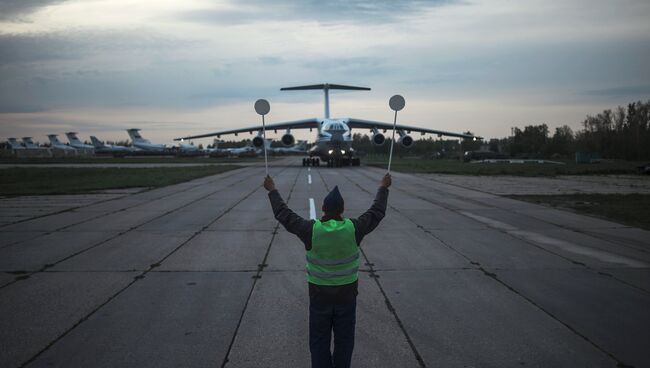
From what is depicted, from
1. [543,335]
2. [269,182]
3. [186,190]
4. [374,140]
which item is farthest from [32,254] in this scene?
[374,140]

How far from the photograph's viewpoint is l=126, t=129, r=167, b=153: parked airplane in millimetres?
93300

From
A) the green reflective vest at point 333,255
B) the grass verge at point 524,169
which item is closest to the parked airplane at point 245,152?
the grass verge at point 524,169

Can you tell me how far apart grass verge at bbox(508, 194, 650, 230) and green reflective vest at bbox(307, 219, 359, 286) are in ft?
36.3

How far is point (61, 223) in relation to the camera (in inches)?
496

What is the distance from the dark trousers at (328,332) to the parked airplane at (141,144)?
96.5m

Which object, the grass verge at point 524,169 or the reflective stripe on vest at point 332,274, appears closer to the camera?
the reflective stripe on vest at point 332,274

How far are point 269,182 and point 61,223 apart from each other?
10.1 metres

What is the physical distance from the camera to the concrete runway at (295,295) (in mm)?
4770

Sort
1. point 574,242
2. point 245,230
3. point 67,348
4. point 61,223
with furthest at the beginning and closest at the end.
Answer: point 61,223 < point 245,230 < point 574,242 < point 67,348

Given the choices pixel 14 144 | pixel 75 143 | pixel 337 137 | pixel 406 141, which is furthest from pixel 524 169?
pixel 14 144

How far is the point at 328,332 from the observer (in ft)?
13.0

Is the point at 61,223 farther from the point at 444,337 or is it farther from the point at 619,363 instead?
the point at 619,363

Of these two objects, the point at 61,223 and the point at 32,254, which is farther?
the point at 61,223

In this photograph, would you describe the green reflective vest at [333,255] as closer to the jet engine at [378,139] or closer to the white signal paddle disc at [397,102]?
the white signal paddle disc at [397,102]
